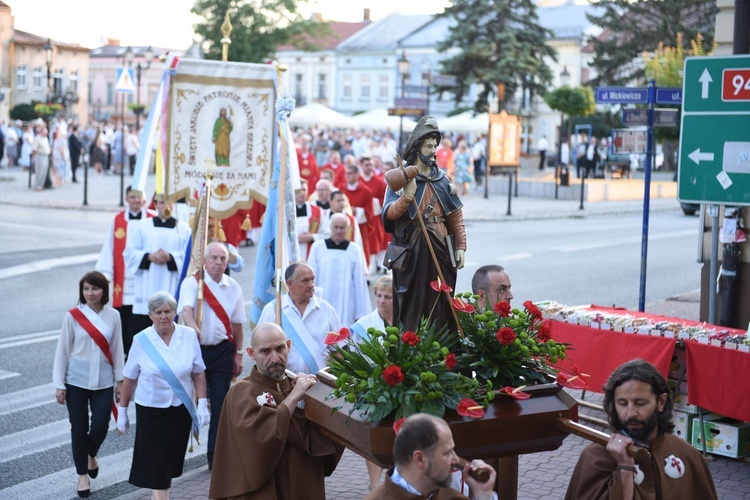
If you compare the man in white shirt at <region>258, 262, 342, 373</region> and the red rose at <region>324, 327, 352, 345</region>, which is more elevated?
the red rose at <region>324, 327, 352, 345</region>

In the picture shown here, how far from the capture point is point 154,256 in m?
11.4

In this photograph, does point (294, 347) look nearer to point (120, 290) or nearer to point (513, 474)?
point (513, 474)

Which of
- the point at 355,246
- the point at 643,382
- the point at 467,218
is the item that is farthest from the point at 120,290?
the point at 467,218

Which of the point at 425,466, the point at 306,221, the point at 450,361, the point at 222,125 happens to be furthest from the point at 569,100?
the point at 425,466

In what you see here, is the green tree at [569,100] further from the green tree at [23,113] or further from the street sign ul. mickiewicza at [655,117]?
the green tree at [23,113]

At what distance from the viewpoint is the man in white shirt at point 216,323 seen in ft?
29.2

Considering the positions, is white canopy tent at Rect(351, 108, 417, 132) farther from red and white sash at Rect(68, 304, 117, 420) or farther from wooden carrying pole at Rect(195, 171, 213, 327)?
red and white sash at Rect(68, 304, 117, 420)

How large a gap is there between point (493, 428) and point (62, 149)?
112 ft

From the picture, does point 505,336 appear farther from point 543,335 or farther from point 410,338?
point 410,338

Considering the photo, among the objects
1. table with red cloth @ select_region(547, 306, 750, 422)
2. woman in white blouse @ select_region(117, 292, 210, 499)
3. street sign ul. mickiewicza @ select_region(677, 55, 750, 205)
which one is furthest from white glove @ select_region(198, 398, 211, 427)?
street sign ul. mickiewicza @ select_region(677, 55, 750, 205)

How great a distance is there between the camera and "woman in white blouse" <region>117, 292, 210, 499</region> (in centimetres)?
767

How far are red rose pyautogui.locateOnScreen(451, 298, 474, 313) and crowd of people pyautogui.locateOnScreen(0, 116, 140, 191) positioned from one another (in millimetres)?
28037

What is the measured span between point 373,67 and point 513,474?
3616 inches

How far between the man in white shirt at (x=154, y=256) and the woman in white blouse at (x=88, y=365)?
279 centimetres
